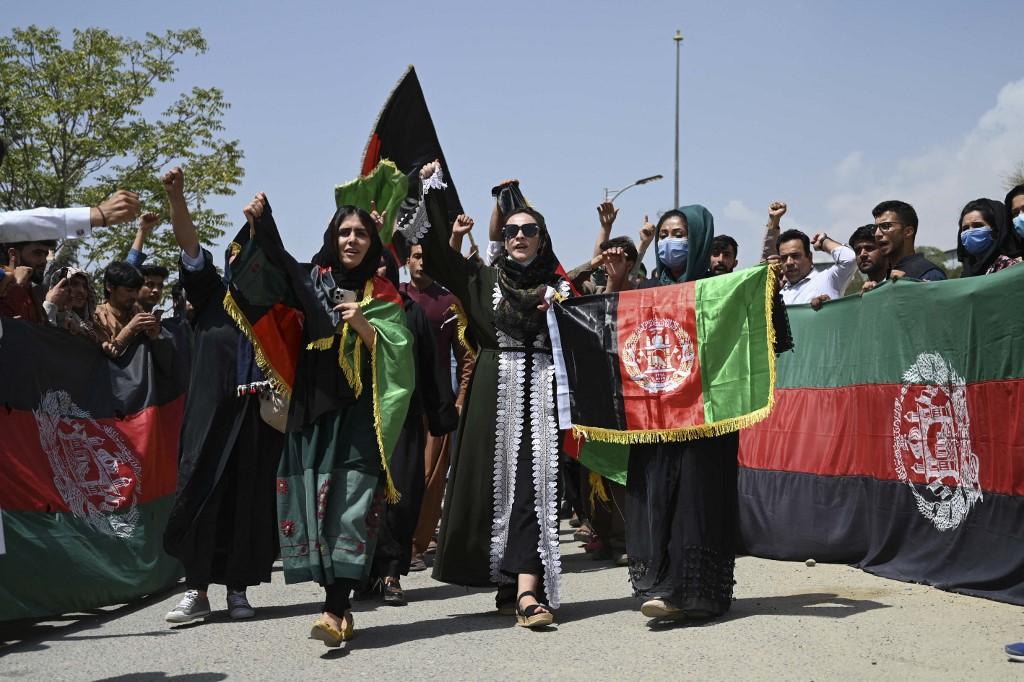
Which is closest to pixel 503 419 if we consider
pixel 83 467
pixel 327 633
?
pixel 327 633

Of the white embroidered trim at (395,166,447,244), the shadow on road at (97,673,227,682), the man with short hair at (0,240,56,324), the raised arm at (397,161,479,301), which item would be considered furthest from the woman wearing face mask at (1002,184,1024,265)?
the man with short hair at (0,240,56,324)

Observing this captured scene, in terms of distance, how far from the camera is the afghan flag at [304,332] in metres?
5.59

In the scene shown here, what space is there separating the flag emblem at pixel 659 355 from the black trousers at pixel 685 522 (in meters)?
0.34

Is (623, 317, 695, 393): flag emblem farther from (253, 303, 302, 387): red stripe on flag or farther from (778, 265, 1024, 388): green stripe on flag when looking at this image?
(253, 303, 302, 387): red stripe on flag

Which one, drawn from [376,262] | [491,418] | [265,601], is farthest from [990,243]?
[265,601]

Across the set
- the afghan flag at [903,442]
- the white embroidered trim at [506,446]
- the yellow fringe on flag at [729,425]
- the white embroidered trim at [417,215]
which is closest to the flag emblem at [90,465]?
the white embroidered trim at [417,215]

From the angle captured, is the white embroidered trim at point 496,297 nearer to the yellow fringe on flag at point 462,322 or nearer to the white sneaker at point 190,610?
the yellow fringe on flag at point 462,322

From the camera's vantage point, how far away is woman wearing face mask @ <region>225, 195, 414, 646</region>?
17.8ft

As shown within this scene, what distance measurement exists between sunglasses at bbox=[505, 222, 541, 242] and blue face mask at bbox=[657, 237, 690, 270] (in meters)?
0.73

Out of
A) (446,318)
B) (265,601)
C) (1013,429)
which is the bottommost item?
(265,601)

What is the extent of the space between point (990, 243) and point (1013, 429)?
1281mm

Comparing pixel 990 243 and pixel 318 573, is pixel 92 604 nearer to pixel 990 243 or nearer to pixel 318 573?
pixel 318 573

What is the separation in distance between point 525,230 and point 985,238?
8.83ft

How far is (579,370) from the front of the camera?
628cm
